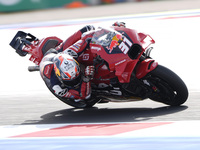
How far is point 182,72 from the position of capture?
23.9 ft

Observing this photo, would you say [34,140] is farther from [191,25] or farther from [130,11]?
[130,11]

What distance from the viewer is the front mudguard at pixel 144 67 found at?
468cm

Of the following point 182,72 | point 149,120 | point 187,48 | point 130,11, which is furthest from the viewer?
point 130,11

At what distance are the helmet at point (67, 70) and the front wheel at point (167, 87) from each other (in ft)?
2.68

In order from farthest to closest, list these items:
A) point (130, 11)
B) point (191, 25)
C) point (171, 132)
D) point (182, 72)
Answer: point (130, 11) → point (191, 25) → point (182, 72) → point (171, 132)

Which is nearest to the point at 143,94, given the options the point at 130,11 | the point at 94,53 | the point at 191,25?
the point at 94,53

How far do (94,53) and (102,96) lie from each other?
55cm

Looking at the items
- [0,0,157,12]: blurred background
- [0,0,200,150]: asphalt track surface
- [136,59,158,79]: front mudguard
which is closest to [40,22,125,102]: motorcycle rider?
→ [0,0,200,150]: asphalt track surface

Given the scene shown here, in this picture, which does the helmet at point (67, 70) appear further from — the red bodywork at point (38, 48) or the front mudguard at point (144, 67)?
the red bodywork at point (38, 48)

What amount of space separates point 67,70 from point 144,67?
865mm

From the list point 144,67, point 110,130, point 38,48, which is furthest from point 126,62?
point 38,48

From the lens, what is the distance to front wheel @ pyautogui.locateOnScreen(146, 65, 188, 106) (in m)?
4.73

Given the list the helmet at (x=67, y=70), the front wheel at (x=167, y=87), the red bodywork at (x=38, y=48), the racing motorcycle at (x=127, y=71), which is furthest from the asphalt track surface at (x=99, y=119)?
the red bodywork at (x=38, y=48)

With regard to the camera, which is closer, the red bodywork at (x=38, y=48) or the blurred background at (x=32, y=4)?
the red bodywork at (x=38, y=48)
